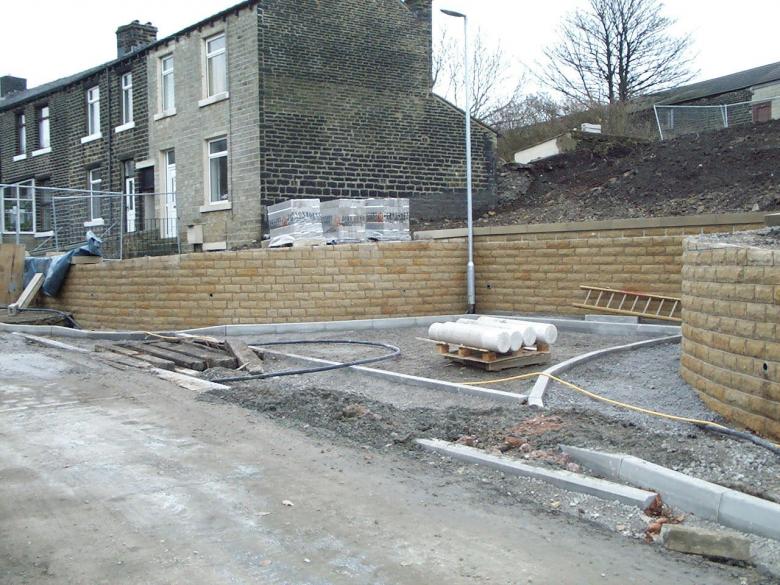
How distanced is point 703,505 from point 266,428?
4500 mm

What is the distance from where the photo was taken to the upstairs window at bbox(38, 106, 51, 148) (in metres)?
30.3

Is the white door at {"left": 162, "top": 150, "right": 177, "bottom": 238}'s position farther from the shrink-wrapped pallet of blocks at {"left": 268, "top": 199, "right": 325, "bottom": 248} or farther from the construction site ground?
the construction site ground

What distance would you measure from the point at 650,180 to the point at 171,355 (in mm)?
13640

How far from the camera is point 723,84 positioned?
3759cm

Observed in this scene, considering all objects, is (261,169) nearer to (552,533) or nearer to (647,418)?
(647,418)

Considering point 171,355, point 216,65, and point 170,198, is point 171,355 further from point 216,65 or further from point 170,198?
point 170,198

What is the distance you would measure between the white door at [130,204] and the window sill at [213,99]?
130 inches

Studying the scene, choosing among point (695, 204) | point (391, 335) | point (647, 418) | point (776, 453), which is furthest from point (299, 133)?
point (776, 453)

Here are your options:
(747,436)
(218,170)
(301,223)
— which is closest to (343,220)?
(301,223)

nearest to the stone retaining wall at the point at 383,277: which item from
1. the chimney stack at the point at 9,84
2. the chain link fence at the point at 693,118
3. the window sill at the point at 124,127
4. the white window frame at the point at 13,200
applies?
the white window frame at the point at 13,200

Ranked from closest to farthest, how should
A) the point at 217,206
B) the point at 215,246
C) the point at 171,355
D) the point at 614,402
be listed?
1. the point at 614,402
2. the point at 171,355
3. the point at 217,206
4. the point at 215,246

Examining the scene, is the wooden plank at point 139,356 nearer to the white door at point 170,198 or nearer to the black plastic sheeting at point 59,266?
the black plastic sheeting at point 59,266

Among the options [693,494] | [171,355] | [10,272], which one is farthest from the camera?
[10,272]

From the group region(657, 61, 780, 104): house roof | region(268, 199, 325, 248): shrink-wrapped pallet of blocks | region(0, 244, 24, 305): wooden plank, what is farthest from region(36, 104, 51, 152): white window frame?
region(657, 61, 780, 104): house roof
